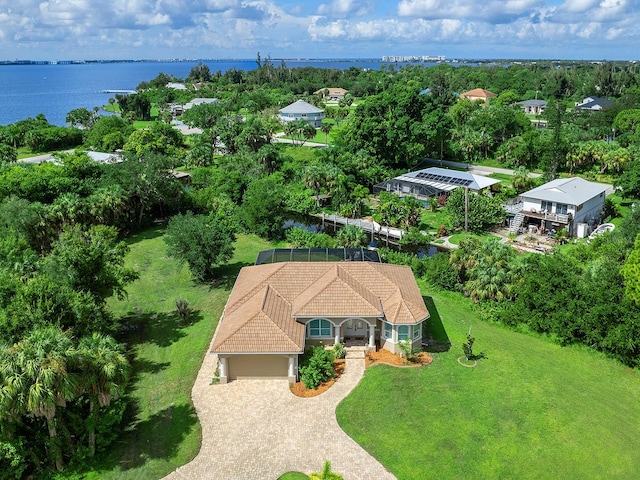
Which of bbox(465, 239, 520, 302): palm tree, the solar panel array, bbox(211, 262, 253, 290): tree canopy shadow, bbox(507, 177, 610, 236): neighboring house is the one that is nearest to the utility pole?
bbox(507, 177, 610, 236): neighboring house

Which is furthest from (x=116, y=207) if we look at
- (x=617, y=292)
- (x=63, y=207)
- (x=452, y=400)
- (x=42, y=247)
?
(x=617, y=292)

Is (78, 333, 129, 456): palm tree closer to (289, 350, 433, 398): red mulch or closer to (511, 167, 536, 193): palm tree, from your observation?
(289, 350, 433, 398): red mulch

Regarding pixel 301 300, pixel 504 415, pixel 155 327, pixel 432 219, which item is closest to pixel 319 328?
pixel 301 300

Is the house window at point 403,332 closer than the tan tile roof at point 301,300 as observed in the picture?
No

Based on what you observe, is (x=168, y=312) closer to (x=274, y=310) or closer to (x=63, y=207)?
(x=274, y=310)

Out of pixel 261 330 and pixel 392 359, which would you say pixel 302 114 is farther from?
pixel 261 330

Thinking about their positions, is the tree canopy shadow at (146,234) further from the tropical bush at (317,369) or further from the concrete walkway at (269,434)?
the tropical bush at (317,369)

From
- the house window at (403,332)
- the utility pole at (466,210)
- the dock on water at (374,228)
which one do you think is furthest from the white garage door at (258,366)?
the utility pole at (466,210)
